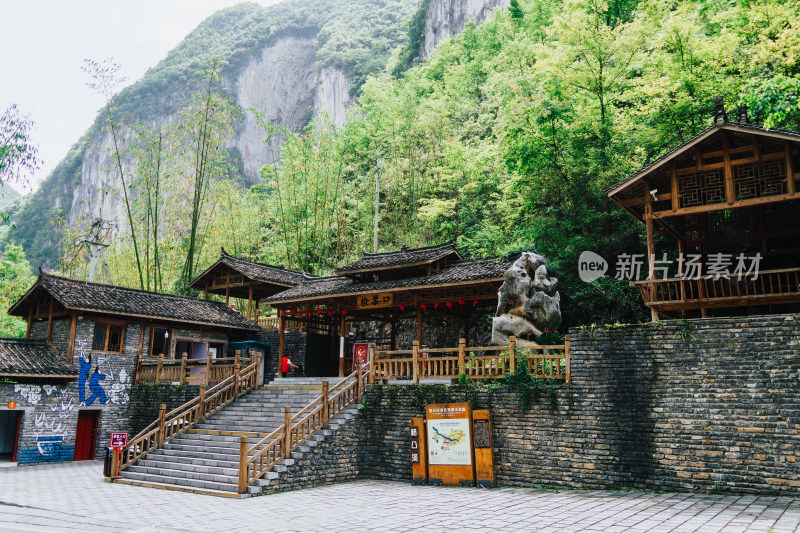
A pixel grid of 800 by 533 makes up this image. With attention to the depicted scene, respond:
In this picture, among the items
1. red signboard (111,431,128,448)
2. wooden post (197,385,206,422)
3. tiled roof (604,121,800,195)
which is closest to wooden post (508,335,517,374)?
tiled roof (604,121,800,195)

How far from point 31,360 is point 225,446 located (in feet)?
23.8

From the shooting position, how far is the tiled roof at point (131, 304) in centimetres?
1625

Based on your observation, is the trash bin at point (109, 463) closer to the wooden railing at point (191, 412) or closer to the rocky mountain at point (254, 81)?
the wooden railing at point (191, 412)

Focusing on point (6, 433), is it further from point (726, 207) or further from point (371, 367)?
point (726, 207)

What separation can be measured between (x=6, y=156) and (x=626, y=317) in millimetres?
15597

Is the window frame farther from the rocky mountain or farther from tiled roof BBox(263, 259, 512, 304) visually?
the rocky mountain

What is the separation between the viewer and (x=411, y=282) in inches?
611

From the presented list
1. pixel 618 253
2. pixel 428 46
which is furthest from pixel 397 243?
pixel 428 46

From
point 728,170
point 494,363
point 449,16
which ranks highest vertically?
point 449,16

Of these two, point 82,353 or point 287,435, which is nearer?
point 287,435

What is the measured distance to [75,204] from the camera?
202ft

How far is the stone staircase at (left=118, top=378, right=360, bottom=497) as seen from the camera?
1066 centimetres

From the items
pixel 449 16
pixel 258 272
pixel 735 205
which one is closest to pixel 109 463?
pixel 258 272

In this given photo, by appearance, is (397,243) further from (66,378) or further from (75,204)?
(75,204)
